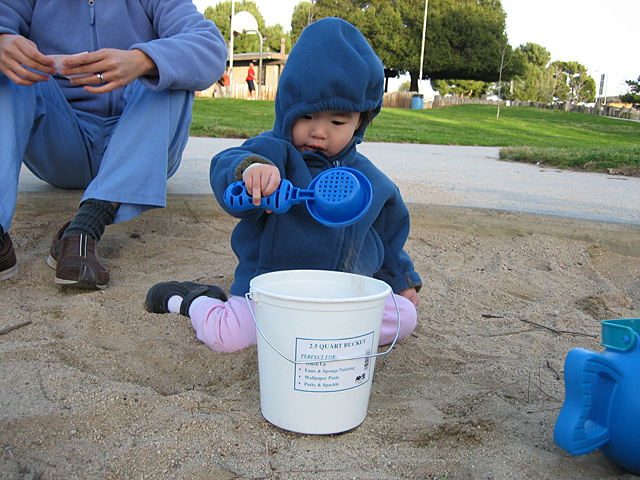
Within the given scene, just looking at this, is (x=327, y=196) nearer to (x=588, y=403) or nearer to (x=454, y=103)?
(x=588, y=403)

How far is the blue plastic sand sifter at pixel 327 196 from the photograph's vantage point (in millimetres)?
1328

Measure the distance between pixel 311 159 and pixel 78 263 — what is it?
88cm

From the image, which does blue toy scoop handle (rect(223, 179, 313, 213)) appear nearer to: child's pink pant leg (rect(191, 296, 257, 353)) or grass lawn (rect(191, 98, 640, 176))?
child's pink pant leg (rect(191, 296, 257, 353))

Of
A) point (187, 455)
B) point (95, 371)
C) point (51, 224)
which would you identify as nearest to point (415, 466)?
point (187, 455)

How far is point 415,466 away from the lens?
3.50 feet

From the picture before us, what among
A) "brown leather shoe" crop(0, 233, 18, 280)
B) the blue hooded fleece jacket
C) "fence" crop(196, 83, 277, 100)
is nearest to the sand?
"brown leather shoe" crop(0, 233, 18, 280)

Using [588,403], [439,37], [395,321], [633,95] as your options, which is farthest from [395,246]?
[633,95]

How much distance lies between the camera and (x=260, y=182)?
1.32m

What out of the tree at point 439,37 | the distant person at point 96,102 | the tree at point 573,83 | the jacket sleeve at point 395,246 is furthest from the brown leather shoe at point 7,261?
the tree at point 573,83

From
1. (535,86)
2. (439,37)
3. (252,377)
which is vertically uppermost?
(439,37)

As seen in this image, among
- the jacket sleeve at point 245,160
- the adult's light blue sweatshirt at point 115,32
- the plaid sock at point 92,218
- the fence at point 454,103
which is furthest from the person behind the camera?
the fence at point 454,103

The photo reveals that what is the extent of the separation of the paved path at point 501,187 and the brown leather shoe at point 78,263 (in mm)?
944

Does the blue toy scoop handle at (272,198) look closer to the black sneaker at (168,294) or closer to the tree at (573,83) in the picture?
the black sneaker at (168,294)

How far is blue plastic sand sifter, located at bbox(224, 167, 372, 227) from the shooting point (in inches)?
52.3
